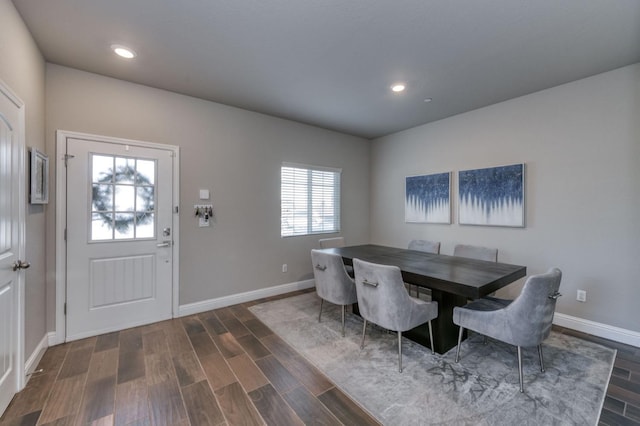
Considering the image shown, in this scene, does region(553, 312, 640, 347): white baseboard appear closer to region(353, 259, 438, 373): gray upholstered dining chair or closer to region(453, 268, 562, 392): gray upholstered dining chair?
region(453, 268, 562, 392): gray upholstered dining chair

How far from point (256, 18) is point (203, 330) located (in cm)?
297

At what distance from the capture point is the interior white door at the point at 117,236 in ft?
8.81

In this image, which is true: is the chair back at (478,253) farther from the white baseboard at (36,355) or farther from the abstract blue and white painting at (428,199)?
the white baseboard at (36,355)

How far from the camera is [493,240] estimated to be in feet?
11.7

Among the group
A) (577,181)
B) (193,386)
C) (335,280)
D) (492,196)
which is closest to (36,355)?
(193,386)

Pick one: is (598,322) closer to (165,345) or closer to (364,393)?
(364,393)

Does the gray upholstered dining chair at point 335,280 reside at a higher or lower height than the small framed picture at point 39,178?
lower

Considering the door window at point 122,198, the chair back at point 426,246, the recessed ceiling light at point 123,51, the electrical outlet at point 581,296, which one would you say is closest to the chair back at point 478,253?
the chair back at point 426,246

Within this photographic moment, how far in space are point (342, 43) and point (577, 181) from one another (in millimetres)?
2875

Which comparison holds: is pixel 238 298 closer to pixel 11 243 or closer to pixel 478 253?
pixel 11 243

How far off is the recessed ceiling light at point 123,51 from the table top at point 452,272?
113 inches

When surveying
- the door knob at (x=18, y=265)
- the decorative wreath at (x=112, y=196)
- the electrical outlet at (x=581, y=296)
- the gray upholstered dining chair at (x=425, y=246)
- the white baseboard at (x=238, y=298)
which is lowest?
the white baseboard at (x=238, y=298)

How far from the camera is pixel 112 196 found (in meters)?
2.85

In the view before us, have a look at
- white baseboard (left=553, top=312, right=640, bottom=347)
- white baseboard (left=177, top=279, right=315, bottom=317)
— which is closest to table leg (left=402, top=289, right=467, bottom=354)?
white baseboard (left=553, top=312, right=640, bottom=347)
